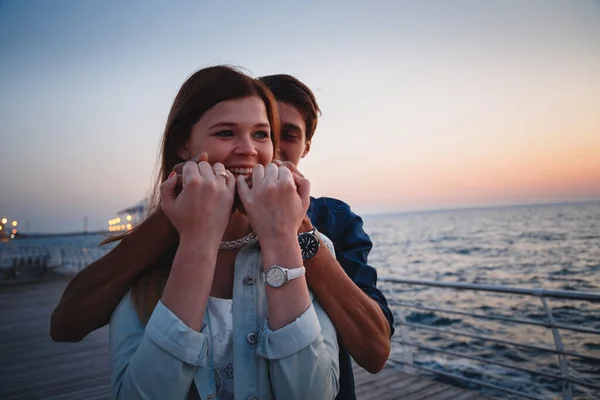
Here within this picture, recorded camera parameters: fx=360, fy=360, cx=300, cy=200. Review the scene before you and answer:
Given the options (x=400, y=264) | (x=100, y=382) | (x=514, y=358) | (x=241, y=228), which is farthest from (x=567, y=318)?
(x=400, y=264)

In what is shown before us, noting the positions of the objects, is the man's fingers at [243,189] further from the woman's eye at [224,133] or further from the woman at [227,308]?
the woman's eye at [224,133]

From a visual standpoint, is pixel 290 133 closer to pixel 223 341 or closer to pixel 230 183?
pixel 230 183

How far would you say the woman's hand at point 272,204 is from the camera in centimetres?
87

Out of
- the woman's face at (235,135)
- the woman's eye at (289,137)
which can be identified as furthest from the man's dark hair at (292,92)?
the woman's face at (235,135)

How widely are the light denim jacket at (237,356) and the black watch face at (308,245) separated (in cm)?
16

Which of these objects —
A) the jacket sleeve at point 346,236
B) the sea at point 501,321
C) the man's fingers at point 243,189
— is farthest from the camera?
the sea at point 501,321

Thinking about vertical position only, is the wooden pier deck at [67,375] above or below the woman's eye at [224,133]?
below

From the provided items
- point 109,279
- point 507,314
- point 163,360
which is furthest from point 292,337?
point 507,314

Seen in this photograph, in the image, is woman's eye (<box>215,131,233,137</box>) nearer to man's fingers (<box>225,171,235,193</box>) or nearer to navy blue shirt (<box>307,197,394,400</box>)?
man's fingers (<box>225,171,235,193</box>)

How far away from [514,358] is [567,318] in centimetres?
269

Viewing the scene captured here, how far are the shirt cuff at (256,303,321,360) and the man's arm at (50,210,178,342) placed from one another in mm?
406

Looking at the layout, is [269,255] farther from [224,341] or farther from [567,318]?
[567,318]

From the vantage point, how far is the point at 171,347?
787 millimetres

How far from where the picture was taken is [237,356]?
909mm
